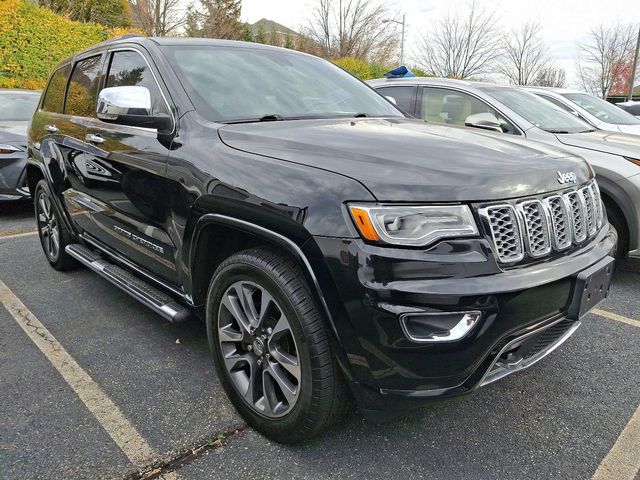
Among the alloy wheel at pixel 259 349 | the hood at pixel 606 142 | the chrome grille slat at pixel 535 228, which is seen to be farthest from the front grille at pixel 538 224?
the hood at pixel 606 142

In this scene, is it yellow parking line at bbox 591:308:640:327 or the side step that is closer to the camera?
the side step

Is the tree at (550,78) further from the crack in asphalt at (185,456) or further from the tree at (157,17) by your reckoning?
the crack in asphalt at (185,456)

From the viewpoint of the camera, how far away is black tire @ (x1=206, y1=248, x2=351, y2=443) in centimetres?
183

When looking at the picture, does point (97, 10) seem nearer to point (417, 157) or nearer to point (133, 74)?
point (133, 74)

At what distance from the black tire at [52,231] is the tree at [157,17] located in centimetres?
1892

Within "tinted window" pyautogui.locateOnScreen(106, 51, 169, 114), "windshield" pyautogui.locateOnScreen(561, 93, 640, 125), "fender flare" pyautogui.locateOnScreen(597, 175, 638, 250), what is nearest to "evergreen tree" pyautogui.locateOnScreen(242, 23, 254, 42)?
"windshield" pyautogui.locateOnScreen(561, 93, 640, 125)

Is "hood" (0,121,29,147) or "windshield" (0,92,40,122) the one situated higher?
"windshield" (0,92,40,122)

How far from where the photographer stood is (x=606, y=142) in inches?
172

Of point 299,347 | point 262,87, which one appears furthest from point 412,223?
point 262,87

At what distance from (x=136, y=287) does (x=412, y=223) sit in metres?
1.90

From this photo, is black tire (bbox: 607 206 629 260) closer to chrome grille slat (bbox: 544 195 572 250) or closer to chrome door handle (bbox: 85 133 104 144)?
chrome grille slat (bbox: 544 195 572 250)

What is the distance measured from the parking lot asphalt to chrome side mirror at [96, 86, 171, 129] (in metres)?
1.34

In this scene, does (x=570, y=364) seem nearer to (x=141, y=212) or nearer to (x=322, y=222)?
(x=322, y=222)

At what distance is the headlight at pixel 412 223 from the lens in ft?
5.50
